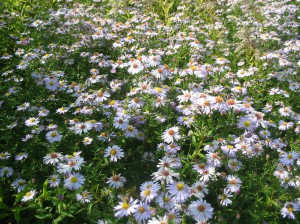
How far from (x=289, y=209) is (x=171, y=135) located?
3.51ft

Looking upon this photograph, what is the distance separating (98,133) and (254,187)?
1420 millimetres

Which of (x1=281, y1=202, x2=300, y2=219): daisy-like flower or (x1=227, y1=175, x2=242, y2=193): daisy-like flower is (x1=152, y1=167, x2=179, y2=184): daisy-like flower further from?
(x1=281, y1=202, x2=300, y2=219): daisy-like flower

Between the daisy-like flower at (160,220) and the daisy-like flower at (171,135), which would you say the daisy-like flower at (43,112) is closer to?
the daisy-like flower at (171,135)

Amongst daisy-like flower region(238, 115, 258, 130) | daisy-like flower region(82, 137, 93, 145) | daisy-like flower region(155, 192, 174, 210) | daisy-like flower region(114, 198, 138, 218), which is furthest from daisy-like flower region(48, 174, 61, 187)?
daisy-like flower region(238, 115, 258, 130)

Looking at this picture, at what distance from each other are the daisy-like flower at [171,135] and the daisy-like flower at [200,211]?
71cm

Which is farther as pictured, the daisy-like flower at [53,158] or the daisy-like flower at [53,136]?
the daisy-like flower at [53,136]

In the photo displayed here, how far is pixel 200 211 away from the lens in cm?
195

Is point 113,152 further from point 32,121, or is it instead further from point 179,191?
point 32,121

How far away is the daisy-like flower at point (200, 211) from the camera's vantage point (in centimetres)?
192

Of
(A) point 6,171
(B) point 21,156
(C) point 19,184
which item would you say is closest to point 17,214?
(C) point 19,184

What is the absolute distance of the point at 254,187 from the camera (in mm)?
2279

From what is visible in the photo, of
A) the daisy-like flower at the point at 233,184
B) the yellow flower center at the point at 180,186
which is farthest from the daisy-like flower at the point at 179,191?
the daisy-like flower at the point at 233,184

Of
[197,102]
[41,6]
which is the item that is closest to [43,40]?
[41,6]

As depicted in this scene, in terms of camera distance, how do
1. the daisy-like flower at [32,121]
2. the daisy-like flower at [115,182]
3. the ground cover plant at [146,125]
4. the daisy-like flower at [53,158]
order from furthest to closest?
the daisy-like flower at [32,121], the daisy-like flower at [53,158], the daisy-like flower at [115,182], the ground cover plant at [146,125]
